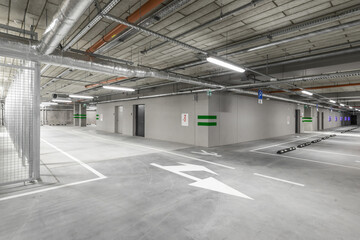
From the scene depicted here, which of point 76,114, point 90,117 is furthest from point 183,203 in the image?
point 90,117

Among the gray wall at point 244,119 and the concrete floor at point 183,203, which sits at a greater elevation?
the gray wall at point 244,119

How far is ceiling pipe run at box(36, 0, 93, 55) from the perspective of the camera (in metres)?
2.11

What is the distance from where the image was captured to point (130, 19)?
10.9 feet

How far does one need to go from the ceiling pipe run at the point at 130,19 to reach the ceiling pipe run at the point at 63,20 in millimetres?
1059

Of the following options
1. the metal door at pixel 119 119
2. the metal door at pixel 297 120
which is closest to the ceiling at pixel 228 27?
the metal door at pixel 119 119

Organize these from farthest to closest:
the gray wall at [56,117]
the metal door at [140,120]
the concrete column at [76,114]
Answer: the gray wall at [56,117]
the concrete column at [76,114]
the metal door at [140,120]

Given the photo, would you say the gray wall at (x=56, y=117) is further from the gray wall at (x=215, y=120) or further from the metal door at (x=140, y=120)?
the metal door at (x=140, y=120)

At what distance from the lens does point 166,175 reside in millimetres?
4402

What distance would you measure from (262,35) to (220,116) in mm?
5317

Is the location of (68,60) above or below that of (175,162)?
above

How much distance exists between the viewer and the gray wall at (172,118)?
356 inches

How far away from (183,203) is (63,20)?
315 centimetres

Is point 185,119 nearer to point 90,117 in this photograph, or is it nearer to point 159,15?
point 159,15

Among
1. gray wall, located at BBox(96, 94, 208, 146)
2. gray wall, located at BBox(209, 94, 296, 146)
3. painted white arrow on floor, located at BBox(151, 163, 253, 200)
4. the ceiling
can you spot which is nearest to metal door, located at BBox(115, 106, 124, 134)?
gray wall, located at BBox(96, 94, 208, 146)
